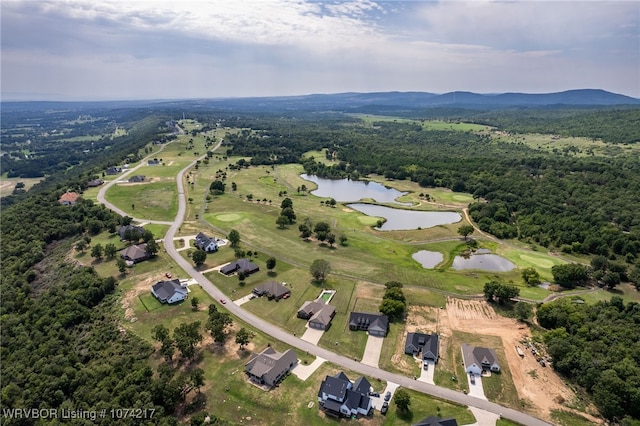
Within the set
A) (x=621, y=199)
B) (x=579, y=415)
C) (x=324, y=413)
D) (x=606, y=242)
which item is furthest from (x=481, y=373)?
(x=621, y=199)

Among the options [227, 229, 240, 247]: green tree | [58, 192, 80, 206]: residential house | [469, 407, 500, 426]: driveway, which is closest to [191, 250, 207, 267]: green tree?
[227, 229, 240, 247]: green tree

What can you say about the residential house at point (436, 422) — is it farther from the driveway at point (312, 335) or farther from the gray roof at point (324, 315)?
the gray roof at point (324, 315)

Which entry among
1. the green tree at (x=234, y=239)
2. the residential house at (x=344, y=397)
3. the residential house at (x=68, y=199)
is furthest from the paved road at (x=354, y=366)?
the residential house at (x=68, y=199)

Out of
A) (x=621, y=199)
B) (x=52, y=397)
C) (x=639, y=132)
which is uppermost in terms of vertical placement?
(x=639, y=132)

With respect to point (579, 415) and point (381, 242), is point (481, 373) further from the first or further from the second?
point (381, 242)

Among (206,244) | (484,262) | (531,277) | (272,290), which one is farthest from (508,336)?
(206,244)

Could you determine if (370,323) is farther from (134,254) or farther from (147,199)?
(147,199)

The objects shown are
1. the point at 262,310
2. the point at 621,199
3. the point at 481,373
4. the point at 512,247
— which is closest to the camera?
the point at 481,373

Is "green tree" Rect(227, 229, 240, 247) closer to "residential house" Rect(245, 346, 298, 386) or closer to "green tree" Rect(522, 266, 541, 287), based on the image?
"residential house" Rect(245, 346, 298, 386)
